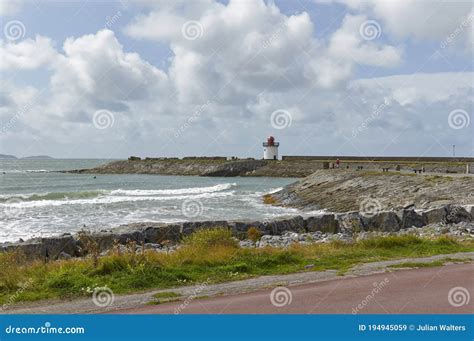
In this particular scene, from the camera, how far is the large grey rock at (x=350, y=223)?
22284mm

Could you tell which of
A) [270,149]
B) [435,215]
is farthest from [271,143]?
[435,215]

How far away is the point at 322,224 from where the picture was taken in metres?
23.0

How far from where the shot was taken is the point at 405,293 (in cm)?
942

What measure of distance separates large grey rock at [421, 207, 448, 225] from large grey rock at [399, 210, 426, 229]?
0.25 m

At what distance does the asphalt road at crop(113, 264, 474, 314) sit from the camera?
8.37 m

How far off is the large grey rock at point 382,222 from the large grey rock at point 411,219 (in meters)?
0.24

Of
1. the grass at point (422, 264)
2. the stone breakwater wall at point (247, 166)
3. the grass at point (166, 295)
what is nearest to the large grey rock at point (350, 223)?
the grass at point (422, 264)

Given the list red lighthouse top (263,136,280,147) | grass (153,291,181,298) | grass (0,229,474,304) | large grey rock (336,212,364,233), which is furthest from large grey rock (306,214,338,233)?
red lighthouse top (263,136,280,147)

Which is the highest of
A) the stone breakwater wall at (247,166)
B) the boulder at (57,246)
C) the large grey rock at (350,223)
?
the stone breakwater wall at (247,166)

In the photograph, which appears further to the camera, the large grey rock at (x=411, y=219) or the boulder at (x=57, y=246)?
the large grey rock at (x=411, y=219)

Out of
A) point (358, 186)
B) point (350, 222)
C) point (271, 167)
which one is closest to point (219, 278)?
point (350, 222)

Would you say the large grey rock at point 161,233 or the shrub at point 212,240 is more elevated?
the shrub at point 212,240

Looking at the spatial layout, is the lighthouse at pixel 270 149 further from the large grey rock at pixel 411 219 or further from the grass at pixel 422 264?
the grass at pixel 422 264

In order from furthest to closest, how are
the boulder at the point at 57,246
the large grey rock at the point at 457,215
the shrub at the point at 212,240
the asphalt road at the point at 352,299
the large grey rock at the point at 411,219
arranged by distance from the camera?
1. the large grey rock at the point at 457,215
2. the large grey rock at the point at 411,219
3. the boulder at the point at 57,246
4. the shrub at the point at 212,240
5. the asphalt road at the point at 352,299
